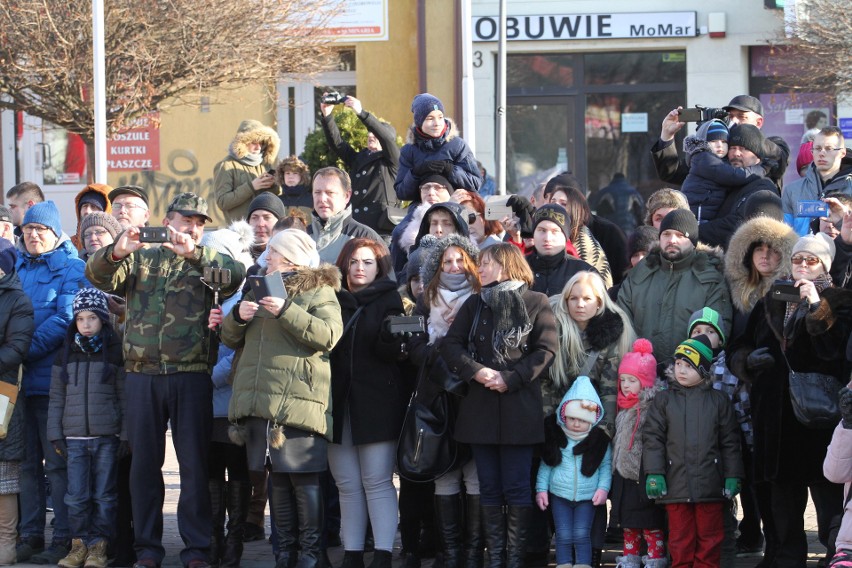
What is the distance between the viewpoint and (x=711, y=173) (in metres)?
9.35

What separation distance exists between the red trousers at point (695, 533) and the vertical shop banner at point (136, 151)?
14274 mm

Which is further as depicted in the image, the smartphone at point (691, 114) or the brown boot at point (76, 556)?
the smartphone at point (691, 114)

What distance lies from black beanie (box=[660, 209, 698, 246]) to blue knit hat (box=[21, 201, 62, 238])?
12.4 feet

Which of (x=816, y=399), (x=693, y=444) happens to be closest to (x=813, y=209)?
(x=816, y=399)

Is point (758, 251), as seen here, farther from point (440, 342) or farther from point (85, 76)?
point (85, 76)

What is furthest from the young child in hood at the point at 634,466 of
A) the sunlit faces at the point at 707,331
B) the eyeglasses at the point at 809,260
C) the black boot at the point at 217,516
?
the black boot at the point at 217,516

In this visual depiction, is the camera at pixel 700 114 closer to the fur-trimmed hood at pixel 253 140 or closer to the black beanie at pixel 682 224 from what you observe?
the black beanie at pixel 682 224

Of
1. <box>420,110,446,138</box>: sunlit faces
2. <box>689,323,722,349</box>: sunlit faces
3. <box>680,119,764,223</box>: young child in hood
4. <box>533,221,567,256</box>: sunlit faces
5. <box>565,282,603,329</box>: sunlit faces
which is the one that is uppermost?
<box>420,110,446,138</box>: sunlit faces

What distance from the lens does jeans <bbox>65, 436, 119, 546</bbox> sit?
8297 millimetres

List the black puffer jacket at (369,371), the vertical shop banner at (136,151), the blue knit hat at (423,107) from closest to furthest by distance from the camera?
the black puffer jacket at (369,371) < the blue knit hat at (423,107) < the vertical shop banner at (136,151)

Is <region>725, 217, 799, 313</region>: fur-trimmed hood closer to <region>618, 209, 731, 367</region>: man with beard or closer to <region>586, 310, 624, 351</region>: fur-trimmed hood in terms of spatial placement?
<region>618, 209, 731, 367</region>: man with beard

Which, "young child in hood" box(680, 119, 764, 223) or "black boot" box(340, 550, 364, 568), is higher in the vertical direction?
"young child in hood" box(680, 119, 764, 223)

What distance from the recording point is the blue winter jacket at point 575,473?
7.72 m

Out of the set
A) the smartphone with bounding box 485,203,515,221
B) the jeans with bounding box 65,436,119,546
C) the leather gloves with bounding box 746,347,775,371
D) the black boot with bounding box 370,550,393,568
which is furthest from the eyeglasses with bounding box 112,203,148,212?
the leather gloves with bounding box 746,347,775,371
